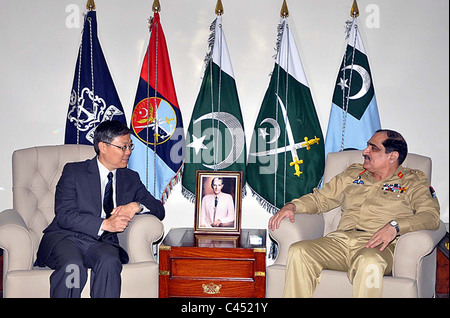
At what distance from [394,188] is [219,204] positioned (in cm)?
117

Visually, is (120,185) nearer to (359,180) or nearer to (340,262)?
(340,262)

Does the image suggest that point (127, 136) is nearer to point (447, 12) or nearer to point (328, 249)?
point (328, 249)

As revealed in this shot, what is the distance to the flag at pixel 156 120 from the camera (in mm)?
3908

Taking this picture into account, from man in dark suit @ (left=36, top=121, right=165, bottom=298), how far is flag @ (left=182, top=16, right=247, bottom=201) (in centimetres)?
75

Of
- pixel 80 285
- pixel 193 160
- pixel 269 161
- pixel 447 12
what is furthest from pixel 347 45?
pixel 80 285

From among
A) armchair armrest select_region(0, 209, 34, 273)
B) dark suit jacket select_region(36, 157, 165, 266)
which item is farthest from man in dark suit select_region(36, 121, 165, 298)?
armchair armrest select_region(0, 209, 34, 273)

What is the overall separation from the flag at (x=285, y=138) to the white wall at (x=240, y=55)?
0.61ft

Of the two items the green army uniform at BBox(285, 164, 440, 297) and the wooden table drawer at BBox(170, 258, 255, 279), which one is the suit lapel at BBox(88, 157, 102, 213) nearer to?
the wooden table drawer at BBox(170, 258, 255, 279)

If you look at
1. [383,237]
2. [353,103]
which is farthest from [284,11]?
[383,237]

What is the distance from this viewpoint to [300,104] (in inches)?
153

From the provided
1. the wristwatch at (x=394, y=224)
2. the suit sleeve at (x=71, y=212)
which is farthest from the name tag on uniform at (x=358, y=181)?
the suit sleeve at (x=71, y=212)


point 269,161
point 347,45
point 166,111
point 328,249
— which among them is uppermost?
point 347,45

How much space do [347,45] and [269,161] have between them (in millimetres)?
1129

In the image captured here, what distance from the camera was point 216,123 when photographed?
393 centimetres
